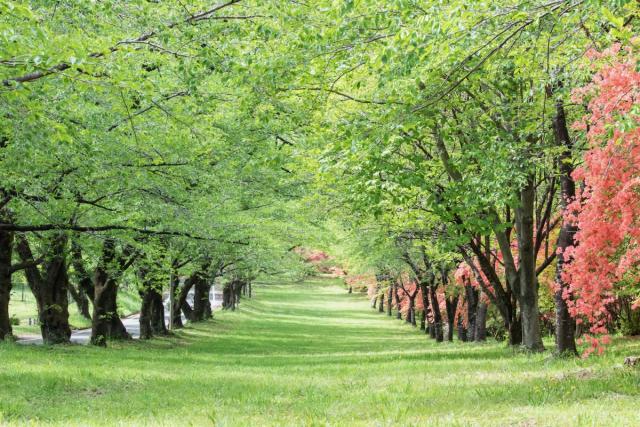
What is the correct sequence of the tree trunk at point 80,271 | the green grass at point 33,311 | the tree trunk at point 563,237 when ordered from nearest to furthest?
1. the tree trunk at point 563,237
2. the tree trunk at point 80,271
3. the green grass at point 33,311

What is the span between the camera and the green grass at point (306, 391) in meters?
8.41

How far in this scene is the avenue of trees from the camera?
920cm

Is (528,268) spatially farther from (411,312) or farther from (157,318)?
(411,312)

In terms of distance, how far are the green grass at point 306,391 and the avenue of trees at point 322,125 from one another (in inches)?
78.3

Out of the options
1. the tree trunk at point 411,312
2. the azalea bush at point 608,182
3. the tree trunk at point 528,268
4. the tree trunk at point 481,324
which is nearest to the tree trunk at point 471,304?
the tree trunk at point 481,324

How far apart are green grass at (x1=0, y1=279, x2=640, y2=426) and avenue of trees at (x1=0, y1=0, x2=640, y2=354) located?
199cm

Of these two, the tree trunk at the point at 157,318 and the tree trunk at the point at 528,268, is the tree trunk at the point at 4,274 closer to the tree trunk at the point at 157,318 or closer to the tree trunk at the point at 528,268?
the tree trunk at the point at 157,318

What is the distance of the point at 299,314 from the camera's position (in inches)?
2731

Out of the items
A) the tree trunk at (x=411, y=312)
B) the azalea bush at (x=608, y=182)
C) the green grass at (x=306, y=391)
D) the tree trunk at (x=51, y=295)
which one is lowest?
the tree trunk at (x=411, y=312)

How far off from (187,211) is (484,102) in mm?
8249

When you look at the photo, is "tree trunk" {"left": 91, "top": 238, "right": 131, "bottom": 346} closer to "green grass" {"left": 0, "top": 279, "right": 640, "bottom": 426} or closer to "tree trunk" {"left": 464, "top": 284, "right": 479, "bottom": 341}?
"green grass" {"left": 0, "top": 279, "right": 640, "bottom": 426}

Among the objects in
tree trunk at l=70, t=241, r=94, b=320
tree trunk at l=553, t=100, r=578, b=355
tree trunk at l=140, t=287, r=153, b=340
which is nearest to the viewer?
tree trunk at l=553, t=100, r=578, b=355

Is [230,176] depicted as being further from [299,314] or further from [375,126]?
[299,314]

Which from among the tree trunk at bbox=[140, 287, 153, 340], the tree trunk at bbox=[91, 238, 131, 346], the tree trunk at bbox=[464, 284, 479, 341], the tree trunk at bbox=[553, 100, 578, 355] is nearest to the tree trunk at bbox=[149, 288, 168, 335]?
the tree trunk at bbox=[140, 287, 153, 340]
